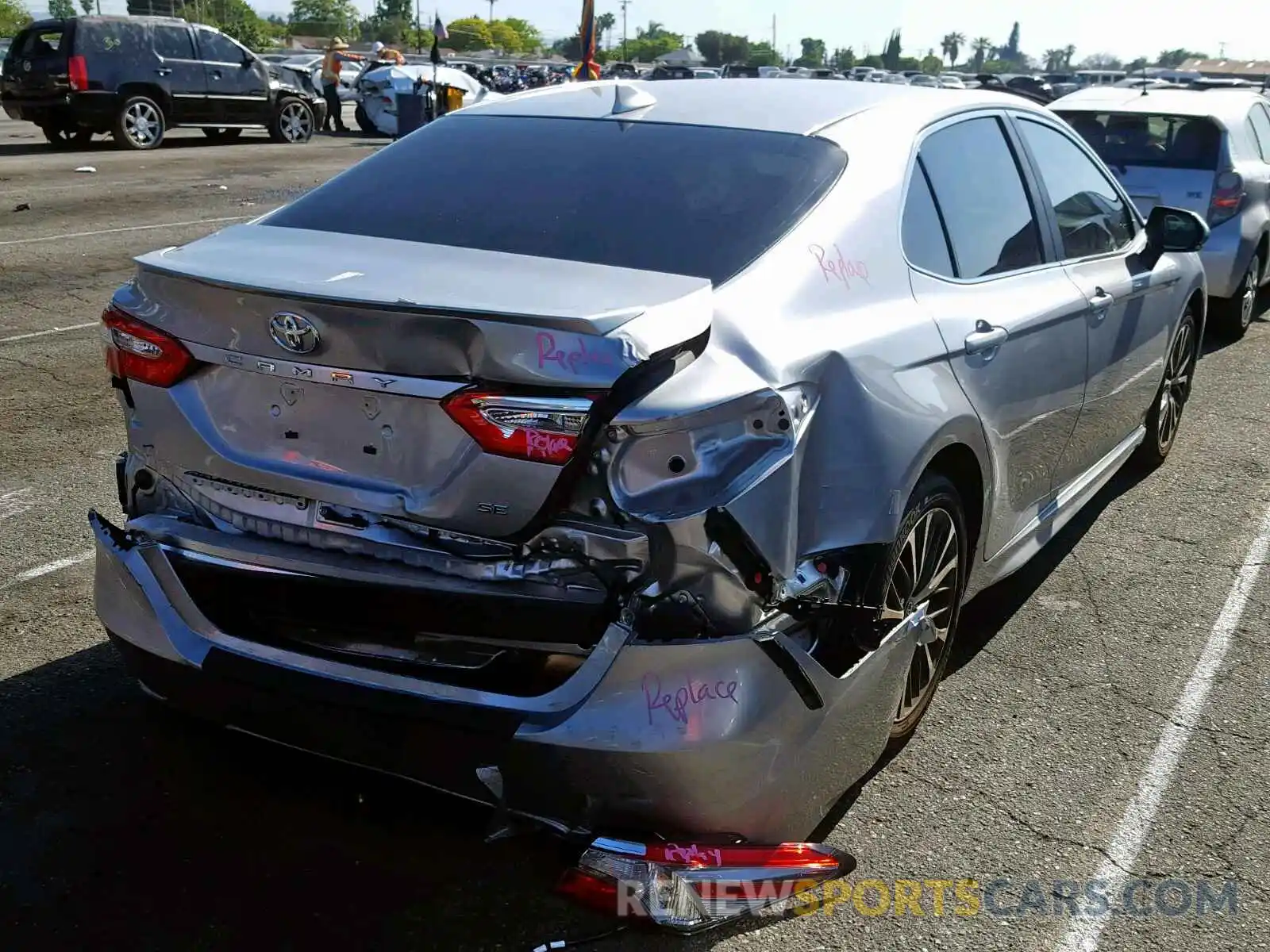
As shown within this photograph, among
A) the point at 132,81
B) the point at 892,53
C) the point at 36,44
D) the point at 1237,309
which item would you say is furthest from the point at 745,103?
the point at 892,53

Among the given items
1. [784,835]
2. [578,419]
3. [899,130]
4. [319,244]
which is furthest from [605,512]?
[899,130]

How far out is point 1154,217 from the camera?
5199 millimetres

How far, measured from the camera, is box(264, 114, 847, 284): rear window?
3.17 metres

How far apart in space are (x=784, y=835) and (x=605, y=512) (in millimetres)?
824

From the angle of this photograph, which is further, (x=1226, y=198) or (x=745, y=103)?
(x=1226, y=198)

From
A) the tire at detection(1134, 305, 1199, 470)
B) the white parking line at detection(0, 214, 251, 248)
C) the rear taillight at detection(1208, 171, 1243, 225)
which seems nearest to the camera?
the tire at detection(1134, 305, 1199, 470)

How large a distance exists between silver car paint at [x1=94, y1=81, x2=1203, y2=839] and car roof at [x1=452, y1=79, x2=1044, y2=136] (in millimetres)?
311

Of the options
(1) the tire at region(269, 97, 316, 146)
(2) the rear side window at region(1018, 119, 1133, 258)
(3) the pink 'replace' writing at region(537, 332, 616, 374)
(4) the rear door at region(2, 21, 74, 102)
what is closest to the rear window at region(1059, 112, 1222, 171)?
(2) the rear side window at region(1018, 119, 1133, 258)

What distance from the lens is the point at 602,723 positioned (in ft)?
8.35

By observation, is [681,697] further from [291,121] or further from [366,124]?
[366,124]

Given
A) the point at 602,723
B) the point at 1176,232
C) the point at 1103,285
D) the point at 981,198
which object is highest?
the point at 981,198

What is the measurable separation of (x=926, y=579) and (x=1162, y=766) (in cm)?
94

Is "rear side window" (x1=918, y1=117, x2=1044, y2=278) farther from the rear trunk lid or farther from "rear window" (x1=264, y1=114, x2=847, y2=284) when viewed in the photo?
the rear trunk lid

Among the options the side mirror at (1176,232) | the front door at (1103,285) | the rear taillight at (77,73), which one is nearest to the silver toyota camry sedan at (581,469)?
the front door at (1103,285)
